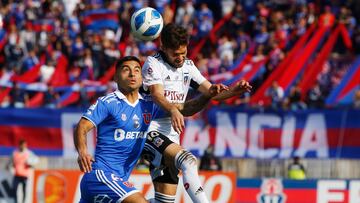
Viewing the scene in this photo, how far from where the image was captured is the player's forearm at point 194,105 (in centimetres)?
1205

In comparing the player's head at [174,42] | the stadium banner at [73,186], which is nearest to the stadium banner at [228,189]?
the stadium banner at [73,186]

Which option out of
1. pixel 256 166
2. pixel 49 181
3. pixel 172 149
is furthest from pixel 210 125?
pixel 172 149

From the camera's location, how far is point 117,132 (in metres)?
11.2

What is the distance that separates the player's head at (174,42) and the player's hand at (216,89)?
2.15ft

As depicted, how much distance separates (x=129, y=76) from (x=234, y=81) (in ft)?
49.3

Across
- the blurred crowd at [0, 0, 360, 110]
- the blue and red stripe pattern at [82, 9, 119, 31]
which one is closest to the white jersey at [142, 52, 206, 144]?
the blurred crowd at [0, 0, 360, 110]

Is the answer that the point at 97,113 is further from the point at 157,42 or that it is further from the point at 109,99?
the point at 157,42

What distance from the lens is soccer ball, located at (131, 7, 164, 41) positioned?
12336mm

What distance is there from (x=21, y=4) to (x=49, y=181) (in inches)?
534

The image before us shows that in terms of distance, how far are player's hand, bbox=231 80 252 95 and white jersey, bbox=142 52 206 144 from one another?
0.94 m

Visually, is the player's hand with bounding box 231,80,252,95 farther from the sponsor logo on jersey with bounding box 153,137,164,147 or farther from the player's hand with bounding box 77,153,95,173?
the player's hand with bounding box 77,153,95,173

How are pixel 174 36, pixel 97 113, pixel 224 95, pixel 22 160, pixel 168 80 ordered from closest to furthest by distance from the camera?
pixel 97 113 → pixel 224 95 → pixel 174 36 → pixel 168 80 → pixel 22 160

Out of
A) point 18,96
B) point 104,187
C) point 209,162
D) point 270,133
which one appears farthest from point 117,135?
point 18,96

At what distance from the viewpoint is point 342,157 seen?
23.6m
